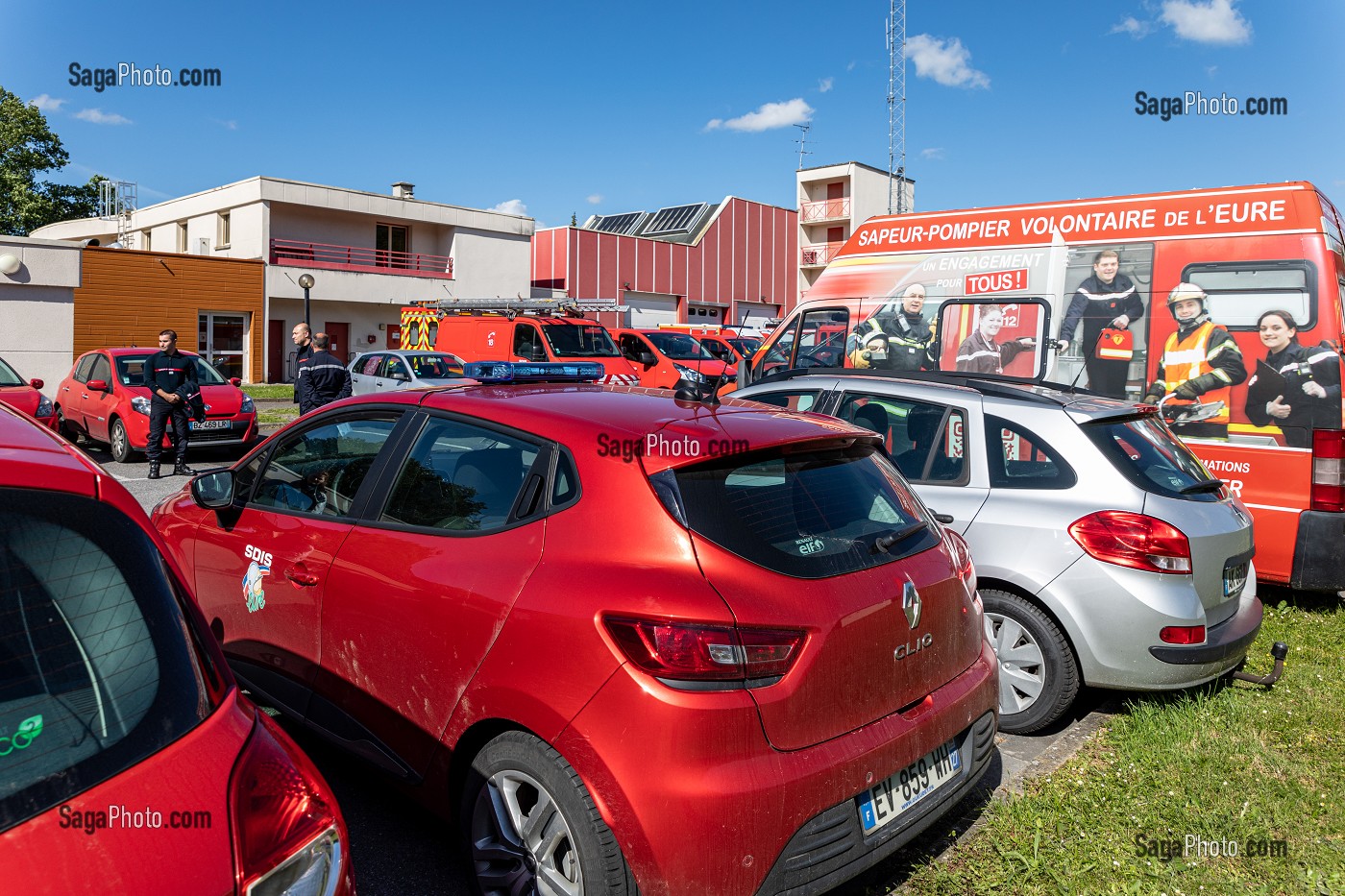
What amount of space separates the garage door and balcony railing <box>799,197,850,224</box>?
473 inches

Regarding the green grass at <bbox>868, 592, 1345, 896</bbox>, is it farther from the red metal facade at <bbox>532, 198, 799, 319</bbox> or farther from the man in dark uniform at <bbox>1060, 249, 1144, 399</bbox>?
the red metal facade at <bbox>532, 198, 799, 319</bbox>

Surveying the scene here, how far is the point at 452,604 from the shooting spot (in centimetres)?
285

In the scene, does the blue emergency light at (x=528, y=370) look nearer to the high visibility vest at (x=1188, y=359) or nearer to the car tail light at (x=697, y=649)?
the high visibility vest at (x=1188, y=359)

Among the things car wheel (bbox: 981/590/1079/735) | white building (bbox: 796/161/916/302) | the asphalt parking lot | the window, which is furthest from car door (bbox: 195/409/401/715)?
white building (bbox: 796/161/916/302)

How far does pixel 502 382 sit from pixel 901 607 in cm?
196

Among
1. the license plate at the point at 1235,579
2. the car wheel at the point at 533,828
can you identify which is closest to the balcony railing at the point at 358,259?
the license plate at the point at 1235,579

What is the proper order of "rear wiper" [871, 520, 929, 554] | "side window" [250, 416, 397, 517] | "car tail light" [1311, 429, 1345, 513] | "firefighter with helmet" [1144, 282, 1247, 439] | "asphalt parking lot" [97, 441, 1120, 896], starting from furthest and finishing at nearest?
1. "firefighter with helmet" [1144, 282, 1247, 439]
2. "car tail light" [1311, 429, 1345, 513]
3. "side window" [250, 416, 397, 517]
4. "asphalt parking lot" [97, 441, 1120, 896]
5. "rear wiper" [871, 520, 929, 554]

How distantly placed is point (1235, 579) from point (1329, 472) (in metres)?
1.92

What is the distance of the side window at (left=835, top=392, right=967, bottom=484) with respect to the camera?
4848mm

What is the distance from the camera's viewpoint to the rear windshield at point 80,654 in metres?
1.53

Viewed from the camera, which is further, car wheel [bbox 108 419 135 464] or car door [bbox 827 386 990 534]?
car wheel [bbox 108 419 135 464]

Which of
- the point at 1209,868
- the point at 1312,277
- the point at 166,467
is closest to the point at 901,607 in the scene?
the point at 1209,868

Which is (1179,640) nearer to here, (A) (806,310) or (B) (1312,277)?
(B) (1312,277)

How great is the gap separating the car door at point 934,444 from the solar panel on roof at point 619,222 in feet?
149
